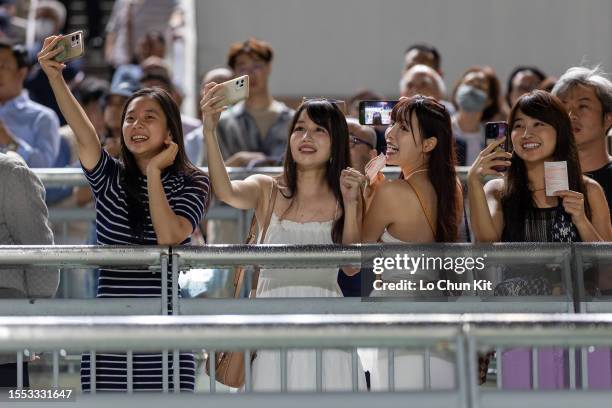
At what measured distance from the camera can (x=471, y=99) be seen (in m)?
10.2

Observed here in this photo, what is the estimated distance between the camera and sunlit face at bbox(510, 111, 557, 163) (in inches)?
260

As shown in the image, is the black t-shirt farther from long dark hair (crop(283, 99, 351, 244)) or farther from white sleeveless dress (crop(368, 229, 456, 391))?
white sleeveless dress (crop(368, 229, 456, 391))

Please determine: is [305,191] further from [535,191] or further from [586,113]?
[586,113]

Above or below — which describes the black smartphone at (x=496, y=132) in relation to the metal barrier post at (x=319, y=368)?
above

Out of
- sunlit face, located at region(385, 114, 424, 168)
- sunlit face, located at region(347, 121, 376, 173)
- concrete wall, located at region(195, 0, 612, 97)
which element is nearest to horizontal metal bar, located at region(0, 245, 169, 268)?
sunlit face, located at region(385, 114, 424, 168)

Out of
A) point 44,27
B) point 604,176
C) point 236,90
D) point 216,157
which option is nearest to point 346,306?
point 216,157

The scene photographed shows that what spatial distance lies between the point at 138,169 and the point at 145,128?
0.20m

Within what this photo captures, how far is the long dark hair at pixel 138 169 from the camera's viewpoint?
6434mm

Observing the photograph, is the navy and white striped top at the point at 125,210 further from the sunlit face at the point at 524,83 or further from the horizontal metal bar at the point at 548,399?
the sunlit face at the point at 524,83

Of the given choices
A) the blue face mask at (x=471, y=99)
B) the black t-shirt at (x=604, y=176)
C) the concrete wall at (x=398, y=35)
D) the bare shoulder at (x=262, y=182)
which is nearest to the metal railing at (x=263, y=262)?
the bare shoulder at (x=262, y=182)

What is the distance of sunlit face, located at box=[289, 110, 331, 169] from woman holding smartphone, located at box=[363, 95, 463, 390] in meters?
0.30

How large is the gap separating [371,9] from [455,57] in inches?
38.4

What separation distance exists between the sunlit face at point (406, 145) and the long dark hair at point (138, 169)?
91cm

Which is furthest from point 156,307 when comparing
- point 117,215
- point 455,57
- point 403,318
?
point 455,57
